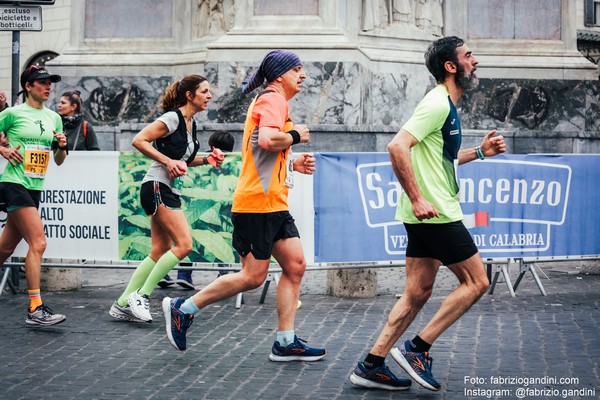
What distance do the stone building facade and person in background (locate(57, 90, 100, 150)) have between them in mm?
1315

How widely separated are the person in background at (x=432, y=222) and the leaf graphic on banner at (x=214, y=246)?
416 centimetres

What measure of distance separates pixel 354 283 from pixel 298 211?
35.2 inches

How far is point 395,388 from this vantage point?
638cm

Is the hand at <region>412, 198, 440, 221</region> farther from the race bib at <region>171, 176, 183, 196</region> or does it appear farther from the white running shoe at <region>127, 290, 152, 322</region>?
the white running shoe at <region>127, 290, 152, 322</region>

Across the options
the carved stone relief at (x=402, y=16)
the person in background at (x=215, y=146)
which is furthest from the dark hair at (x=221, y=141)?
the carved stone relief at (x=402, y=16)

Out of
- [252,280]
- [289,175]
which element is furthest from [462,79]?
[252,280]

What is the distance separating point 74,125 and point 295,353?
511 centimetres

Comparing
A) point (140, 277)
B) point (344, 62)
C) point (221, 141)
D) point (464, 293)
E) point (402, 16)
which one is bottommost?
point (140, 277)

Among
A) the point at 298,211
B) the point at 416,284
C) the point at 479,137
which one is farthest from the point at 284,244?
the point at 479,137

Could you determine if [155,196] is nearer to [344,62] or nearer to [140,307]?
[140,307]

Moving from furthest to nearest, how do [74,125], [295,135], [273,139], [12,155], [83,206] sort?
1. [74,125]
2. [83,206]
3. [12,155]
4. [295,135]
5. [273,139]

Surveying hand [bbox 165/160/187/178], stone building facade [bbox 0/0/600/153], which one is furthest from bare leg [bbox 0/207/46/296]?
stone building facade [bbox 0/0/600/153]

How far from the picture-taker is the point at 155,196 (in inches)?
344

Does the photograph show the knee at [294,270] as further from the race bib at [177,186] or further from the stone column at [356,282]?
the stone column at [356,282]
